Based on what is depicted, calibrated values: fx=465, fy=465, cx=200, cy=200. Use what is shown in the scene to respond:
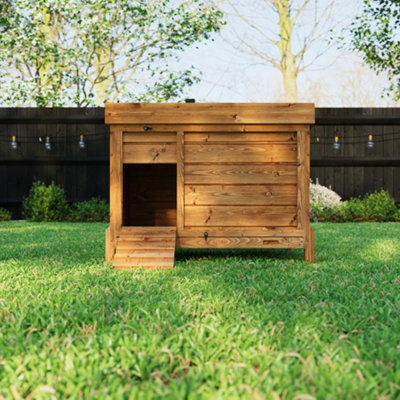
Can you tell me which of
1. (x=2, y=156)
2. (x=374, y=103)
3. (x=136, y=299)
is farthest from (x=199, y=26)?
(x=374, y=103)

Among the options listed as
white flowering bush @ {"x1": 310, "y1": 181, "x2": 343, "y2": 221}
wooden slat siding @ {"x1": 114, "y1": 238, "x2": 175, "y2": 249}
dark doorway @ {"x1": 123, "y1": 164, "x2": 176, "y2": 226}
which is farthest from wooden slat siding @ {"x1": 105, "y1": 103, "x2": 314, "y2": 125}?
white flowering bush @ {"x1": 310, "y1": 181, "x2": 343, "y2": 221}

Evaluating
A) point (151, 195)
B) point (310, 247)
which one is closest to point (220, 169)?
point (310, 247)

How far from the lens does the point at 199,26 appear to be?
42.4 ft

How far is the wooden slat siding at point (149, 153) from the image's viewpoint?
15.8 ft

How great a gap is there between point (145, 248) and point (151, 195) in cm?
217

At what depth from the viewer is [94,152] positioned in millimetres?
11891

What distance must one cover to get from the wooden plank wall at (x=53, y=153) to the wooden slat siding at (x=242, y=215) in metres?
7.38

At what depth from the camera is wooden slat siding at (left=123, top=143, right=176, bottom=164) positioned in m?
4.82

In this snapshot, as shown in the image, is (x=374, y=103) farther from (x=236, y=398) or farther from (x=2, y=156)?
(x=236, y=398)

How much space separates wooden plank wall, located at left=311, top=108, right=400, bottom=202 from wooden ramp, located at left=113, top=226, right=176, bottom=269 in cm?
796

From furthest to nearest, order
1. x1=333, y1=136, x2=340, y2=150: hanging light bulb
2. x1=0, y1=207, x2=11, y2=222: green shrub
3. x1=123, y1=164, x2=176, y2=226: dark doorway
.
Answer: x1=333, y1=136, x2=340, y2=150: hanging light bulb → x1=0, y1=207, x2=11, y2=222: green shrub → x1=123, y1=164, x2=176, y2=226: dark doorway

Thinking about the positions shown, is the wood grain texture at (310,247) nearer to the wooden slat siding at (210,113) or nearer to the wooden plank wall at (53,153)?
the wooden slat siding at (210,113)

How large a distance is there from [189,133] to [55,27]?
37.8 feet

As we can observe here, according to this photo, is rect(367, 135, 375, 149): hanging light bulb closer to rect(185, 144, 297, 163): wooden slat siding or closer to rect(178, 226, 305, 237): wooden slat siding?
rect(185, 144, 297, 163): wooden slat siding
